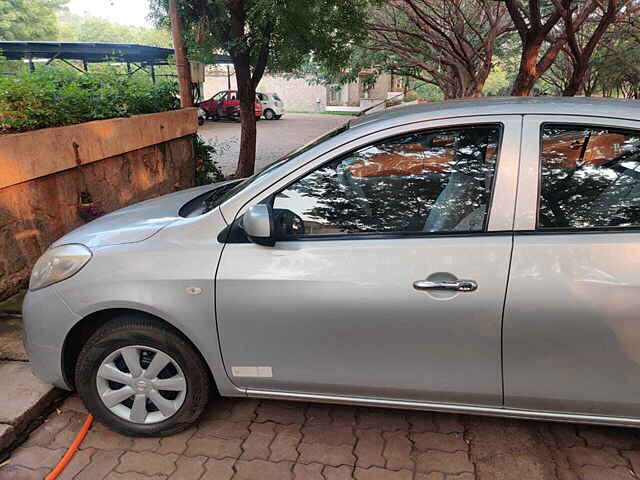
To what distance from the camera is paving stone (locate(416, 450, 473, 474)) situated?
8.26 feet

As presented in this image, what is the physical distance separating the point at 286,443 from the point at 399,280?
114 cm

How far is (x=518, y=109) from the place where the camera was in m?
2.35

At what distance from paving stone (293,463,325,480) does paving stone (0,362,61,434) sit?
157 centimetres

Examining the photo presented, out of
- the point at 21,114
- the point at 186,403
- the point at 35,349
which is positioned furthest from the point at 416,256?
the point at 21,114

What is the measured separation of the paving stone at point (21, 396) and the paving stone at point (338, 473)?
5.64 ft

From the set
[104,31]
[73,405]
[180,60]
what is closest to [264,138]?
[180,60]

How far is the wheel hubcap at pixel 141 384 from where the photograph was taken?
8.68 feet

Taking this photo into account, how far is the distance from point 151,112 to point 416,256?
5.65m

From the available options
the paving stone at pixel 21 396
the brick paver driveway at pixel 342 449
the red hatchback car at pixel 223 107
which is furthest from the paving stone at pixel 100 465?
the red hatchback car at pixel 223 107

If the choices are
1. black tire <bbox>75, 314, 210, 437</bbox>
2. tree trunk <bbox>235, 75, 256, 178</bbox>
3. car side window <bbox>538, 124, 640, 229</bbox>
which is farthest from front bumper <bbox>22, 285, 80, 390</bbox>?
tree trunk <bbox>235, 75, 256, 178</bbox>

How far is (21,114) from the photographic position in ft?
15.0

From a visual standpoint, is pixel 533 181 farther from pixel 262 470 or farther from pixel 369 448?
pixel 262 470

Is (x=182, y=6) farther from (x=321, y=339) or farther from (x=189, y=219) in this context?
(x=321, y=339)

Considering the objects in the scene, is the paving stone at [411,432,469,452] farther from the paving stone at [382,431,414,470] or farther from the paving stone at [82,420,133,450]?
the paving stone at [82,420,133,450]
